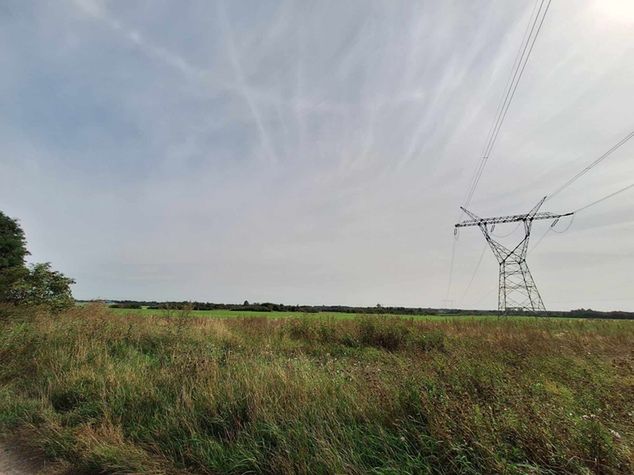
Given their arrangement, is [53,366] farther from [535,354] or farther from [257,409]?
[535,354]

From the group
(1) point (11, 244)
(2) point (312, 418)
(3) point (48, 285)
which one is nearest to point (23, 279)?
(3) point (48, 285)

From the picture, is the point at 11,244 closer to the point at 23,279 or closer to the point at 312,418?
the point at 23,279

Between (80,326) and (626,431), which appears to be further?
(80,326)

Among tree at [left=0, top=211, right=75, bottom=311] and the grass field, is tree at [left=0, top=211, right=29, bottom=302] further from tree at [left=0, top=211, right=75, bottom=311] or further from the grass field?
the grass field

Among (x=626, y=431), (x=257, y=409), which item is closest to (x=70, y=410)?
(x=257, y=409)

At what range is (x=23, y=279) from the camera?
1908cm

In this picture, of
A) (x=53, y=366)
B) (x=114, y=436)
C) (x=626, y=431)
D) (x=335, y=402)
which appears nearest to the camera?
(x=626, y=431)

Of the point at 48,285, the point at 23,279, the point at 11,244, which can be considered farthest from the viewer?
the point at 11,244

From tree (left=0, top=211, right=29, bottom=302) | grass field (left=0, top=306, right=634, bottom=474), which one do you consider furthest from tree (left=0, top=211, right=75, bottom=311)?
grass field (left=0, top=306, right=634, bottom=474)

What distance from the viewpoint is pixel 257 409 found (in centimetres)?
429

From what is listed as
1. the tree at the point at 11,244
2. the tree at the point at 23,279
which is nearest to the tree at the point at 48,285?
the tree at the point at 23,279

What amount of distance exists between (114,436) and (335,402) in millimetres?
2788

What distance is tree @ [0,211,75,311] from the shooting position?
15070 mm

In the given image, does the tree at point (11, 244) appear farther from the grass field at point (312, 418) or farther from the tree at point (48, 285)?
the grass field at point (312, 418)
